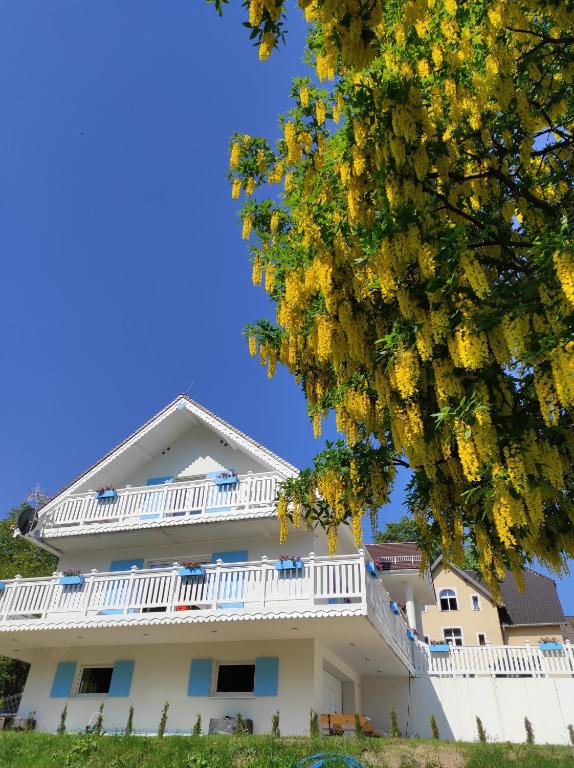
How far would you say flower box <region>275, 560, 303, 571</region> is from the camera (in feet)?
43.6

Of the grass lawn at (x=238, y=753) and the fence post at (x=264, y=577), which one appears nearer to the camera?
the grass lawn at (x=238, y=753)

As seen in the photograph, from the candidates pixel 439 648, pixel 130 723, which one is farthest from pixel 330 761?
pixel 439 648

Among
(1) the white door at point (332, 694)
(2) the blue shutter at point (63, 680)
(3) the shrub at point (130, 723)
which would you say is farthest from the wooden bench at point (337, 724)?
(2) the blue shutter at point (63, 680)

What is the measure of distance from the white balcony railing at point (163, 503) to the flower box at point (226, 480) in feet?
0.31

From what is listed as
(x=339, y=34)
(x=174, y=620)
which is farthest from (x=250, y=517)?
(x=339, y=34)

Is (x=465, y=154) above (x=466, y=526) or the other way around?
above

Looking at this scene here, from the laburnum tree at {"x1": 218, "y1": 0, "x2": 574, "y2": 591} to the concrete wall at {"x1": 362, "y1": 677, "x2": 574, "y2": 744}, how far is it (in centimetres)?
1074

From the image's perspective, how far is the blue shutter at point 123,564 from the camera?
1727cm

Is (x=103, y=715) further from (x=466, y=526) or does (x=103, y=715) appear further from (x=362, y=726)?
(x=466, y=526)

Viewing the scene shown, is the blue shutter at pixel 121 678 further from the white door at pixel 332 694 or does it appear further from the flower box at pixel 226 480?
the flower box at pixel 226 480

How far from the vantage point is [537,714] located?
15.9m

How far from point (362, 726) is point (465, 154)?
42.2ft

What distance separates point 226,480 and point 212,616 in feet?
13.1

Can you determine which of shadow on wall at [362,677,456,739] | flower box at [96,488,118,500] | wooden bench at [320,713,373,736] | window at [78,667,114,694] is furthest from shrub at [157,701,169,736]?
shadow on wall at [362,677,456,739]
